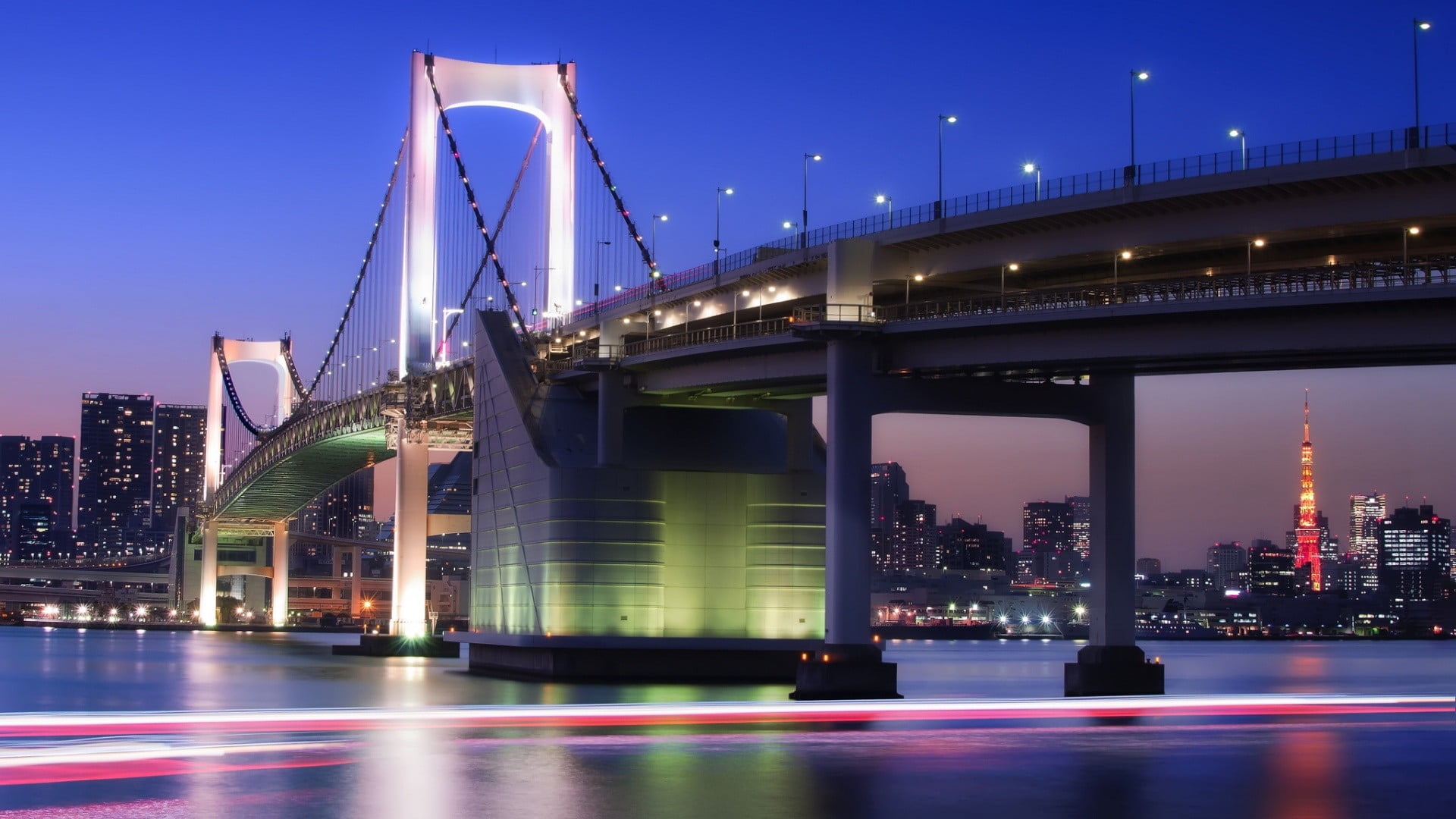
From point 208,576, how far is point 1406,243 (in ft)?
423

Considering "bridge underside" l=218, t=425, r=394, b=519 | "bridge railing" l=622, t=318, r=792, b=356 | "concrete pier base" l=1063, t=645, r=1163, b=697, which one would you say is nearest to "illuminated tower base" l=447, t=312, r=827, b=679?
"bridge railing" l=622, t=318, r=792, b=356

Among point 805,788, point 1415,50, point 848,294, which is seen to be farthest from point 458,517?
point 805,788

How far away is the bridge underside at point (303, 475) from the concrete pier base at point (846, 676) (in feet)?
150

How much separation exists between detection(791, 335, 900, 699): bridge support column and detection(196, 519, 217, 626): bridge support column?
4135 inches

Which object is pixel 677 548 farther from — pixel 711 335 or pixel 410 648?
pixel 410 648

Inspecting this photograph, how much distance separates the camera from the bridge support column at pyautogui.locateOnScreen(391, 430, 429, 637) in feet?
274

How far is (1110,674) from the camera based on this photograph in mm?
49031

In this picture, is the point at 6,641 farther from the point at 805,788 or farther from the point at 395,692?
the point at 805,788

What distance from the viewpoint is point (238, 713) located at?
30875mm

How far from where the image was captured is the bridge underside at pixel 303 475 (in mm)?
100938

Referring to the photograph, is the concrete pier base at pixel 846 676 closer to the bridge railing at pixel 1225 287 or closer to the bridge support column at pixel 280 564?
the bridge railing at pixel 1225 287

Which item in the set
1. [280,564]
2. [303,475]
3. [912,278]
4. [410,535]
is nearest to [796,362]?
[912,278]

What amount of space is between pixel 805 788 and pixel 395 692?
36498 millimetres

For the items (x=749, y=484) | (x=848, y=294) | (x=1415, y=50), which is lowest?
(x=749, y=484)
